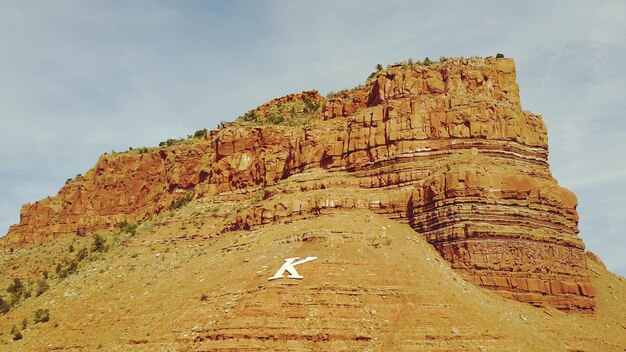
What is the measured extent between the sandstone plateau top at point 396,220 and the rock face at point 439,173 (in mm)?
106

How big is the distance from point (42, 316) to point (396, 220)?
28484 millimetres

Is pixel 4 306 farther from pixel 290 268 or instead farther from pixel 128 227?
pixel 290 268

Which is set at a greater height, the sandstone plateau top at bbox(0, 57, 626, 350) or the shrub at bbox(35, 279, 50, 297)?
the sandstone plateau top at bbox(0, 57, 626, 350)

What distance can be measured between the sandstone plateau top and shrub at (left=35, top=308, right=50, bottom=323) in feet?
12.2

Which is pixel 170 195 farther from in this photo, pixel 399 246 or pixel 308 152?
pixel 399 246

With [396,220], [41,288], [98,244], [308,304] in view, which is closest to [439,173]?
[396,220]

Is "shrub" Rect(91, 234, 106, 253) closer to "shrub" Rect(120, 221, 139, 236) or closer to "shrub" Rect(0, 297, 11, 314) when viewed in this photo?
"shrub" Rect(120, 221, 139, 236)

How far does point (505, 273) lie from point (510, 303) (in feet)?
7.52

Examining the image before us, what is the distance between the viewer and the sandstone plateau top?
34156 millimetres

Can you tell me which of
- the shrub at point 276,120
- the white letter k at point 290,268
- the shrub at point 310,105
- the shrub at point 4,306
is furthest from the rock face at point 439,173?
the shrub at point 4,306

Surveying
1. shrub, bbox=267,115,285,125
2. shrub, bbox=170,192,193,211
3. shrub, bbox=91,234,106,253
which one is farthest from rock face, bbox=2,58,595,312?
shrub, bbox=91,234,106,253

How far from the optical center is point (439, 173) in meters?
44.4

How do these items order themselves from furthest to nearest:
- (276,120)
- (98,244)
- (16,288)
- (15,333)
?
(276,120) → (98,244) → (16,288) → (15,333)

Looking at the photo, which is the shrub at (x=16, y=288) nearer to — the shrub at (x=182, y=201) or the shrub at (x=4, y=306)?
the shrub at (x=4, y=306)
